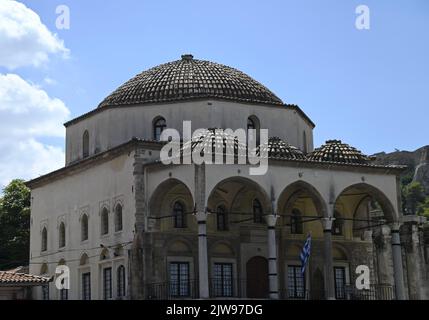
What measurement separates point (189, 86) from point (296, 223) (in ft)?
23.4

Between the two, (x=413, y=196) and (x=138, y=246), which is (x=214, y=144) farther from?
(x=413, y=196)

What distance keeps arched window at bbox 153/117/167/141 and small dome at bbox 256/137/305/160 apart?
461 centimetres

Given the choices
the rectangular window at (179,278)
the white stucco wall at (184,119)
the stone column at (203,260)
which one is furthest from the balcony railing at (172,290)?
the white stucco wall at (184,119)

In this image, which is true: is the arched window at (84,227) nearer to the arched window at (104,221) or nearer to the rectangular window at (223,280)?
the arched window at (104,221)

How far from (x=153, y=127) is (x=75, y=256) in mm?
6098

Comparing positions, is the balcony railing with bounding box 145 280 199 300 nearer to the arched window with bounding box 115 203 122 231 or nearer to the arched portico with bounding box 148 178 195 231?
the arched portico with bounding box 148 178 195 231

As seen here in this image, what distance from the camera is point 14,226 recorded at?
171 ft

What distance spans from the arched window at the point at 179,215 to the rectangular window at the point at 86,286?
4.54 m

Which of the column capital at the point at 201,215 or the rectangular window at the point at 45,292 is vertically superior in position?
the column capital at the point at 201,215

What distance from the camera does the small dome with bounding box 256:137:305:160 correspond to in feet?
111

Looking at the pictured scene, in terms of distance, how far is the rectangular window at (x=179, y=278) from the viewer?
33.4 meters

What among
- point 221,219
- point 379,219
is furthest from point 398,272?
point 221,219

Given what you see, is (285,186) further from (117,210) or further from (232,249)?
(117,210)

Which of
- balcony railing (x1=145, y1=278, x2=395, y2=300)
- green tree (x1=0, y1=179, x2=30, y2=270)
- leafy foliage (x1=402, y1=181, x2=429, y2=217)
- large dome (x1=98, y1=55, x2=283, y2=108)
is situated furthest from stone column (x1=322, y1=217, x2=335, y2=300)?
leafy foliage (x1=402, y1=181, x2=429, y2=217)
